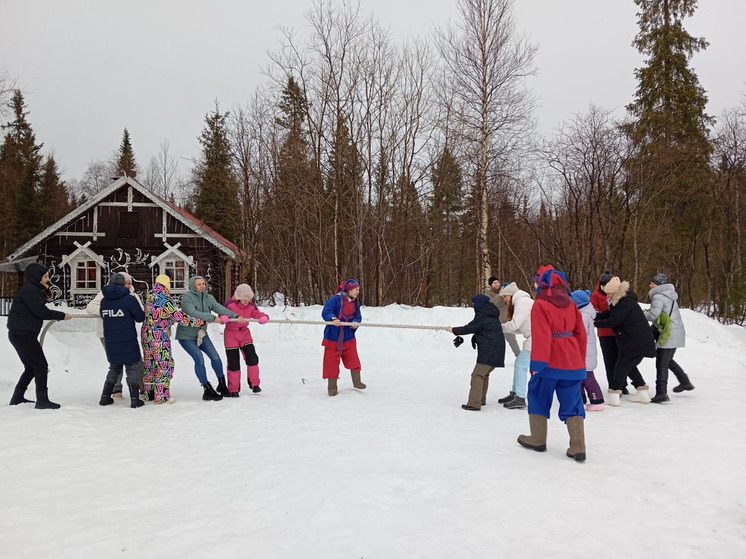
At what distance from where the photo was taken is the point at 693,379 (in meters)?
9.95

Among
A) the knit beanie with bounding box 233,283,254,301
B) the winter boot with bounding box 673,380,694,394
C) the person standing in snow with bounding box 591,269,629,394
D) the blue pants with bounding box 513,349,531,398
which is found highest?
the knit beanie with bounding box 233,283,254,301

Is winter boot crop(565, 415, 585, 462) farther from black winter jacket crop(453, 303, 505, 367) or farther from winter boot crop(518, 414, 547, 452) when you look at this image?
black winter jacket crop(453, 303, 505, 367)

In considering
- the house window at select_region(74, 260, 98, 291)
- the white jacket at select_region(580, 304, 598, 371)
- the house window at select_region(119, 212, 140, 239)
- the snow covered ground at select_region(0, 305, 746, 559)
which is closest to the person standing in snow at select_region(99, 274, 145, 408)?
the snow covered ground at select_region(0, 305, 746, 559)

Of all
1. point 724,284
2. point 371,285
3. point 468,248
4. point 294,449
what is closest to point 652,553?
point 294,449

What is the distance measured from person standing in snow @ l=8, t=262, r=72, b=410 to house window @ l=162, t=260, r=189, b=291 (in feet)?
56.5

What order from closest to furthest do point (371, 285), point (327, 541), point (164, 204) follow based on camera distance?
1. point (327, 541)
2. point (371, 285)
3. point (164, 204)

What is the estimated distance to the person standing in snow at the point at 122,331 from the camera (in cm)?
738

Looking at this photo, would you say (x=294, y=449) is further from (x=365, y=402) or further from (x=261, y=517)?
(x=365, y=402)

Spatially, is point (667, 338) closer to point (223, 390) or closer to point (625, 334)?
point (625, 334)

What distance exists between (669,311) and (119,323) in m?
8.52

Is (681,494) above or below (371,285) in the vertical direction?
below

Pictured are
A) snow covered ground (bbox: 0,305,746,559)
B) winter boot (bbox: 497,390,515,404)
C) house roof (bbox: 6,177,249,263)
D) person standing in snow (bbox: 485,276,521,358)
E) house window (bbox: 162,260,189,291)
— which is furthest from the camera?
house window (bbox: 162,260,189,291)

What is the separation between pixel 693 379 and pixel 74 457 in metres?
10.6

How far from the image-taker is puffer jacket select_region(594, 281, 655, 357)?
24.6 ft
